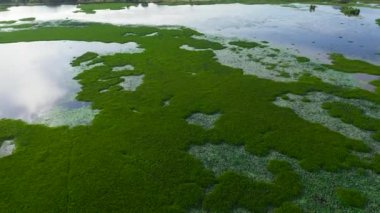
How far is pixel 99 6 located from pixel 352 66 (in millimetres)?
73027

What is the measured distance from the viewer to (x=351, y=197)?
2041cm

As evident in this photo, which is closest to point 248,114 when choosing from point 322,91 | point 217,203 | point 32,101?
point 322,91

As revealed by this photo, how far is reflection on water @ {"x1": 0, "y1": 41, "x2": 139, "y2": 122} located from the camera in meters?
34.4

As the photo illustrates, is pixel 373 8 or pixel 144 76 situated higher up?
pixel 373 8

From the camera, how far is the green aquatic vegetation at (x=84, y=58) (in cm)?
4643

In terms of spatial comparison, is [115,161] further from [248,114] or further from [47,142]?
[248,114]

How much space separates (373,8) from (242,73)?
6082 centimetres

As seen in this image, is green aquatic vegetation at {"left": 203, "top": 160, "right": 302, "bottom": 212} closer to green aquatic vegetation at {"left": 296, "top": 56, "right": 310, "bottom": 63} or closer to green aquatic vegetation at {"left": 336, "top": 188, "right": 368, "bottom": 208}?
green aquatic vegetation at {"left": 336, "top": 188, "right": 368, "bottom": 208}

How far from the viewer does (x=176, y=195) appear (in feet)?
69.3

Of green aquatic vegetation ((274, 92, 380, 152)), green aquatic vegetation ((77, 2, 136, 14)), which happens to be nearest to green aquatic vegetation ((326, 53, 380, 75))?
green aquatic vegetation ((274, 92, 380, 152))

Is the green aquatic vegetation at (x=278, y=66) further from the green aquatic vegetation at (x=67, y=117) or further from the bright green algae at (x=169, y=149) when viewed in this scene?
the green aquatic vegetation at (x=67, y=117)

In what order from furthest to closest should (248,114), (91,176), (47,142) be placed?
(248,114) < (47,142) < (91,176)

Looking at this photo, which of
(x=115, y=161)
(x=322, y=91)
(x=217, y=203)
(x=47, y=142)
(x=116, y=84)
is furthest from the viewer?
(x=116, y=84)

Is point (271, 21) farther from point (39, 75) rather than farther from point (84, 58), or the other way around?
point (39, 75)
